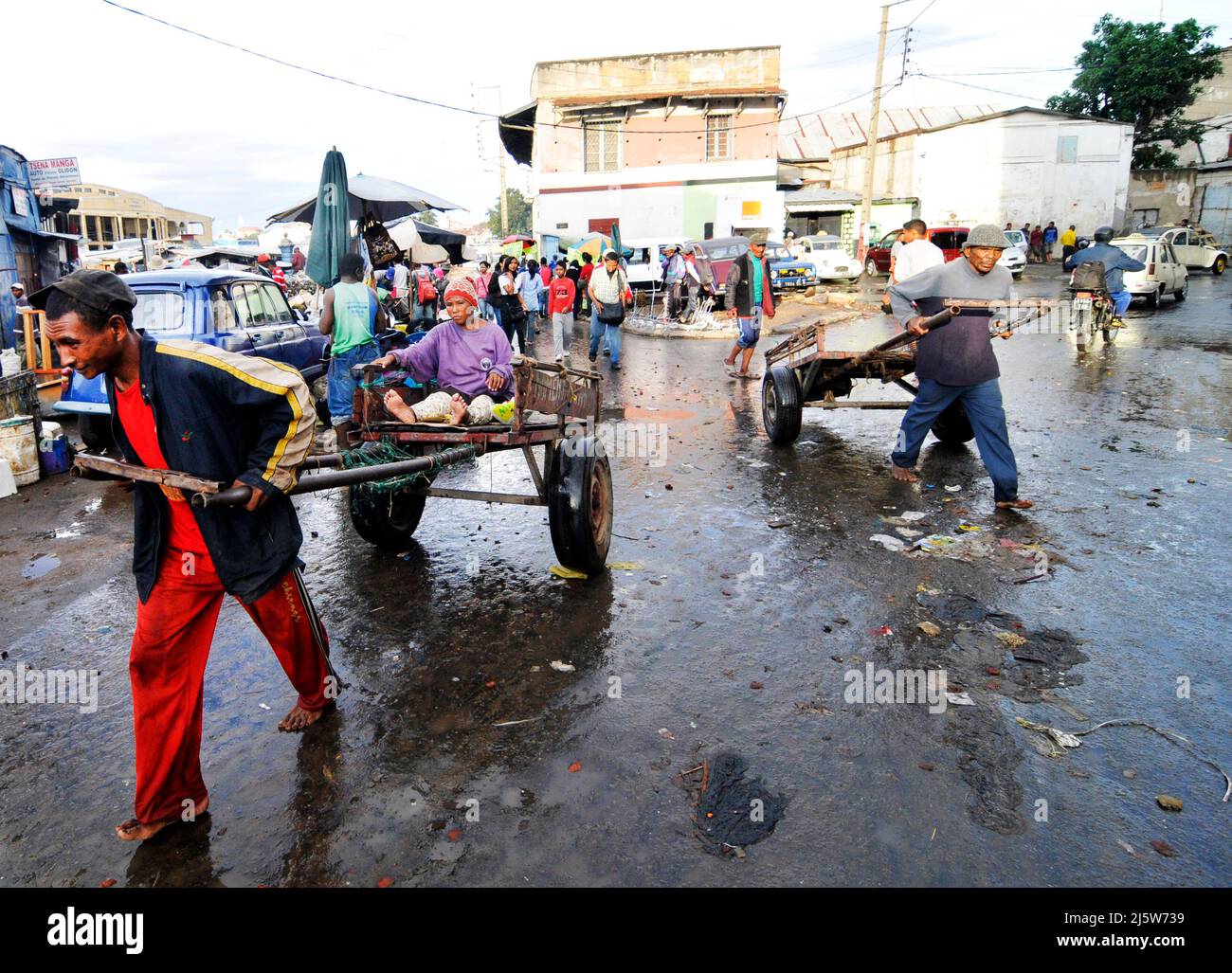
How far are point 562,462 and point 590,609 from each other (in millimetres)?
957

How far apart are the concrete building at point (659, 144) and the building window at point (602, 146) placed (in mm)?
45

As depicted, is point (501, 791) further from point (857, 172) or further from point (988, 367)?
point (857, 172)

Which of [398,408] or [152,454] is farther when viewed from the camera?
[398,408]

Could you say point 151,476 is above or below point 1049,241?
below

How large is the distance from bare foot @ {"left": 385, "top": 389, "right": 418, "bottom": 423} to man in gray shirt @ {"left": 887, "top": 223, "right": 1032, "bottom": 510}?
163 inches

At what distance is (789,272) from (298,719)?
2635cm

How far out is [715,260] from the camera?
24312 mm

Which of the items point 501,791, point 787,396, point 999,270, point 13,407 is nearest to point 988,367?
point 999,270

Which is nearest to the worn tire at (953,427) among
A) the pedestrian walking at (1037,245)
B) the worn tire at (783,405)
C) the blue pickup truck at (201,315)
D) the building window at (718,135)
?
the worn tire at (783,405)

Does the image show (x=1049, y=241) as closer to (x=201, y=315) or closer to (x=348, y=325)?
(x=348, y=325)

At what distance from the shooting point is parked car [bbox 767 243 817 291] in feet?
90.0

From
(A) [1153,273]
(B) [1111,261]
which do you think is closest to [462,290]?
(B) [1111,261]

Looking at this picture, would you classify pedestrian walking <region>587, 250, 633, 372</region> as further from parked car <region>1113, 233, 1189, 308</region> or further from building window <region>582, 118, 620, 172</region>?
building window <region>582, 118, 620, 172</region>

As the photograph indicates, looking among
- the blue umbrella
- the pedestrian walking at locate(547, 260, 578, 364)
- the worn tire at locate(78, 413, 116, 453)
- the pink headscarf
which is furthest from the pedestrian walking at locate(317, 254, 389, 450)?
the pedestrian walking at locate(547, 260, 578, 364)
